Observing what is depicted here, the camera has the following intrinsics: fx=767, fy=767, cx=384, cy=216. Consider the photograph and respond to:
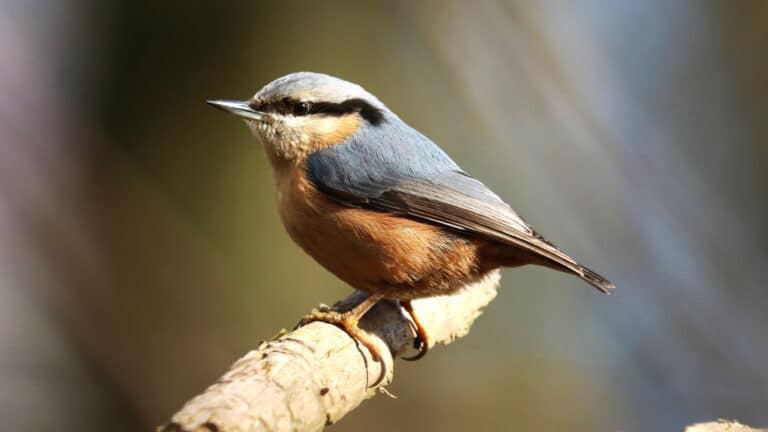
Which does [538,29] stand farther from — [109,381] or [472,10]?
[109,381]

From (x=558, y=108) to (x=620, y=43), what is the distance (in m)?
0.86

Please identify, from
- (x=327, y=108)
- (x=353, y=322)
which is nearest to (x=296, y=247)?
(x=327, y=108)

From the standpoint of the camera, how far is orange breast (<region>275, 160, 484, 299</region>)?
9.39 ft

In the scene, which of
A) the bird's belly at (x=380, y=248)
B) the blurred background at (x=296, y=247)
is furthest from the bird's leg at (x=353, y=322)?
the blurred background at (x=296, y=247)

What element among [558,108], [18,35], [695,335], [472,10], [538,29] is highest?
[18,35]

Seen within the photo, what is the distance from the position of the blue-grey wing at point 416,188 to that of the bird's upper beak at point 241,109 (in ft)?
0.92

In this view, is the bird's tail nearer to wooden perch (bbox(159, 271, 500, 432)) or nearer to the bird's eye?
wooden perch (bbox(159, 271, 500, 432))

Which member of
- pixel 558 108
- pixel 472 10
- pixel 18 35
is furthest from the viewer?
pixel 472 10

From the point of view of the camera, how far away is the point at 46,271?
14.1 ft

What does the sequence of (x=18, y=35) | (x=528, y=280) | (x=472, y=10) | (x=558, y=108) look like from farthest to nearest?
(x=528, y=280) → (x=472, y=10) → (x=558, y=108) → (x=18, y=35)

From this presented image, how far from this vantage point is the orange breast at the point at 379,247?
286 centimetres

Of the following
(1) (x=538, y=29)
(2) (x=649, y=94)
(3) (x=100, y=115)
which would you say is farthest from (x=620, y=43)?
(3) (x=100, y=115)

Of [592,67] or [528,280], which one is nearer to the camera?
[592,67]

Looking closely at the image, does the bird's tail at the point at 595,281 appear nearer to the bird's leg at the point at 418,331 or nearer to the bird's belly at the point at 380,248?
the bird's belly at the point at 380,248
